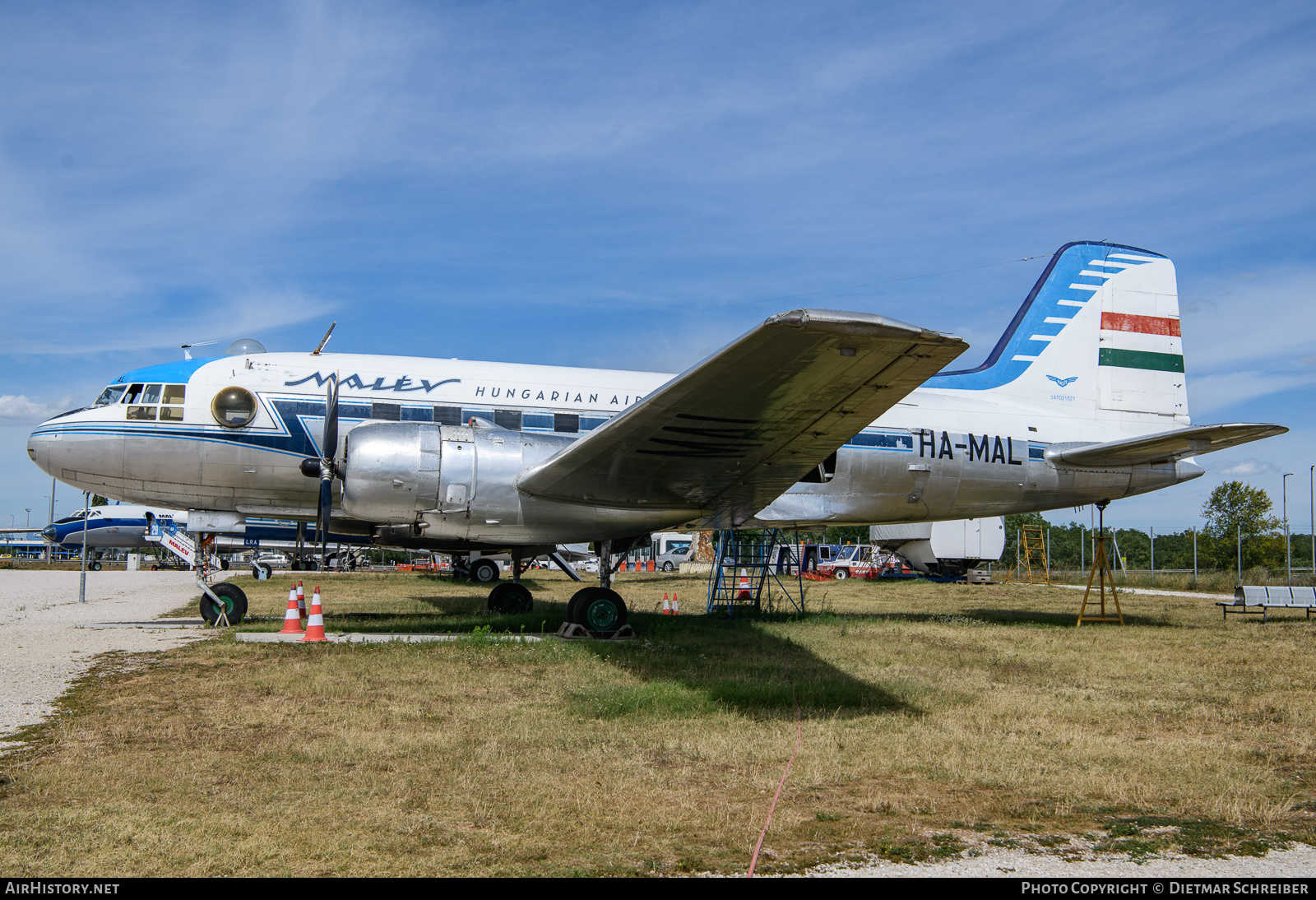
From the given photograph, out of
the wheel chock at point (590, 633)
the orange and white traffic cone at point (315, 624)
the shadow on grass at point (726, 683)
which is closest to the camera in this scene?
the shadow on grass at point (726, 683)

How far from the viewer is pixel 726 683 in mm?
8680

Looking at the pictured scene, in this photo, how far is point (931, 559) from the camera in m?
37.6

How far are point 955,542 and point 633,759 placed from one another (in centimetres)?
3287

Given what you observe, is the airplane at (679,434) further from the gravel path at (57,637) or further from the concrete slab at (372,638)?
the gravel path at (57,637)

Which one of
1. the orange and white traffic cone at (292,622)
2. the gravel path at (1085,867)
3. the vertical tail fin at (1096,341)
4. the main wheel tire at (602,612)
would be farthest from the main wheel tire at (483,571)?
the gravel path at (1085,867)

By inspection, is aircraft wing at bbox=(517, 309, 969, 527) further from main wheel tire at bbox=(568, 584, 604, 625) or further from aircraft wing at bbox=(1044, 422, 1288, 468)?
aircraft wing at bbox=(1044, 422, 1288, 468)

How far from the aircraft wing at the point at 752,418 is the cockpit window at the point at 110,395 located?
21.9ft

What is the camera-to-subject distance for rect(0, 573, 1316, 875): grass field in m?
4.18

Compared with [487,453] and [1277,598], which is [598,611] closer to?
[487,453]

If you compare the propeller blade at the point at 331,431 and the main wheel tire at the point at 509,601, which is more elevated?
the propeller blade at the point at 331,431

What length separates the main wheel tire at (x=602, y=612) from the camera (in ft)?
39.4

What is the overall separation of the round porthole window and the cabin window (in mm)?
3508

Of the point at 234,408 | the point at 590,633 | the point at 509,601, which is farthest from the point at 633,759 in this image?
the point at 509,601

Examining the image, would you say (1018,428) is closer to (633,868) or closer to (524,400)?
(524,400)
